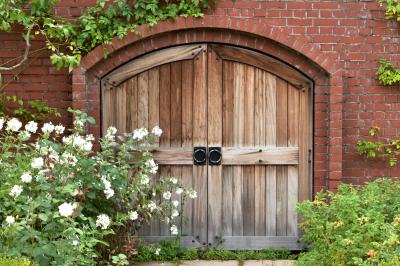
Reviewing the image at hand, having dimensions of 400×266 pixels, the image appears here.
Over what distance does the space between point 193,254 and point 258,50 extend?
225 centimetres

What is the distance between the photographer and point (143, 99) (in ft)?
26.6

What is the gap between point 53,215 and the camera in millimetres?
5574

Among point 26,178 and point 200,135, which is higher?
point 200,135

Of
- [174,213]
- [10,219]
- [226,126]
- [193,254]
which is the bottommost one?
[193,254]

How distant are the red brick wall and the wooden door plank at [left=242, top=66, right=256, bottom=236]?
0.40m

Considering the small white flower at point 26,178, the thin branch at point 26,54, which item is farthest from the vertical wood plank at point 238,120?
the small white flower at point 26,178

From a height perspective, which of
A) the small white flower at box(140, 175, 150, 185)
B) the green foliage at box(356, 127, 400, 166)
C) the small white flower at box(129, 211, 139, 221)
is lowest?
the small white flower at box(129, 211, 139, 221)

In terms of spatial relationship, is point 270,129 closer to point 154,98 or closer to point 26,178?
point 154,98

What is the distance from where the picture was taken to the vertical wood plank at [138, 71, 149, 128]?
26.5 feet

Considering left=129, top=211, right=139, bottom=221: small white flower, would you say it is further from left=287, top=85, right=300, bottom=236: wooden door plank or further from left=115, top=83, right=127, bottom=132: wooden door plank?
left=287, top=85, right=300, bottom=236: wooden door plank

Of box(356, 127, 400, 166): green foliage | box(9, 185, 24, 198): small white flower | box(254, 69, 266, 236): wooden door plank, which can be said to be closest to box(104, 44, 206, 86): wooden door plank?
A: box(254, 69, 266, 236): wooden door plank

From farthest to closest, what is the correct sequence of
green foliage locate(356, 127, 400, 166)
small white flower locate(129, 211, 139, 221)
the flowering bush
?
green foliage locate(356, 127, 400, 166) → small white flower locate(129, 211, 139, 221) → the flowering bush

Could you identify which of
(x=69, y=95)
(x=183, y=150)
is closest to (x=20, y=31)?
(x=69, y=95)

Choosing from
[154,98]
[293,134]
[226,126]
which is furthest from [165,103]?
[293,134]
